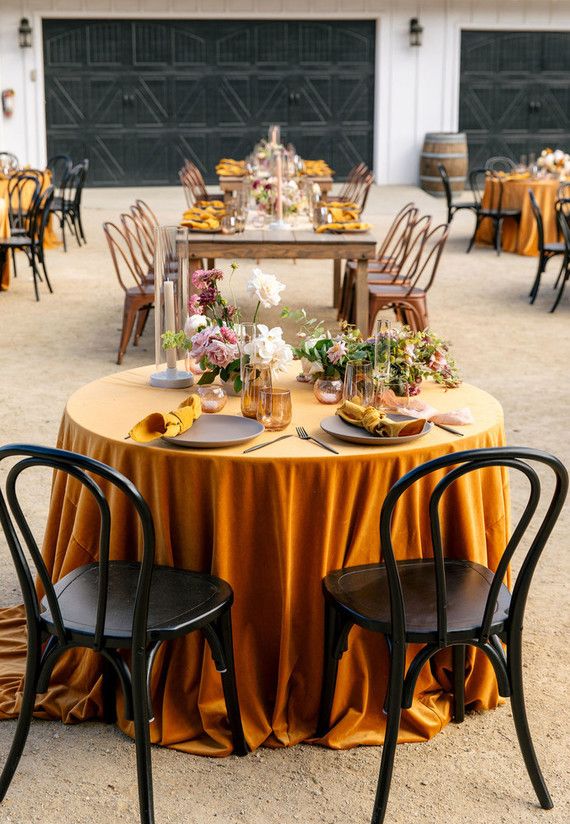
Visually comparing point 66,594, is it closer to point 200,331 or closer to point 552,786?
point 200,331

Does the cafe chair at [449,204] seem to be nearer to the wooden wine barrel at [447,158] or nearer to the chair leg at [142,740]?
the wooden wine barrel at [447,158]

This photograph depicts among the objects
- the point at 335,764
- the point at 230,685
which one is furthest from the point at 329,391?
the point at 335,764

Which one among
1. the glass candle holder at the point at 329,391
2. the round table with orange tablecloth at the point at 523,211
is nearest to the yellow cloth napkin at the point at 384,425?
the glass candle holder at the point at 329,391

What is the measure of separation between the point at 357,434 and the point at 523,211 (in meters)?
8.42

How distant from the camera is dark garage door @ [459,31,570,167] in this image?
16141mm

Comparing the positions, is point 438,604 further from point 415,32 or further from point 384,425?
point 415,32

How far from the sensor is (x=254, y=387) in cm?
289

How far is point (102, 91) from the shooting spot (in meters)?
15.6

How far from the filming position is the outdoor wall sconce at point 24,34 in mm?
15117

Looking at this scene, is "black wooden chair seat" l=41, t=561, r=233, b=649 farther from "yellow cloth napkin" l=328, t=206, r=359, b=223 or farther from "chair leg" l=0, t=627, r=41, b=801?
"yellow cloth napkin" l=328, t=206, r=359, b=223

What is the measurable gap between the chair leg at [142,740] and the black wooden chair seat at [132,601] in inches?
2.6

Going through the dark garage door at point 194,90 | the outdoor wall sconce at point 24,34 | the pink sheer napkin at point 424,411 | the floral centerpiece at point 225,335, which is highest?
the outdoor wall sconce at point 24,34

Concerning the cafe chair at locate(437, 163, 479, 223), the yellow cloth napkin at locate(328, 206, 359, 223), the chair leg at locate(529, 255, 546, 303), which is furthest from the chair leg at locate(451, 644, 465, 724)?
the cafe chair at locate(437, 163, 479, 223)

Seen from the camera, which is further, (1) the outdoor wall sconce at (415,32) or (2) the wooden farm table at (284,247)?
(1) the outdoor wall sconce at (415,32)
